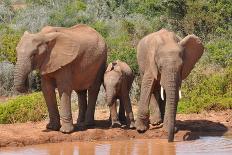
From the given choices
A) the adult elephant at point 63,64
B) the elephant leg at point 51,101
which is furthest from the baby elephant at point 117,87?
the elephant leg at point 51,101

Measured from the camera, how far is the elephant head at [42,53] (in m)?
12.8

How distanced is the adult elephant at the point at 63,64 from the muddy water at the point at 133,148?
0.87 m

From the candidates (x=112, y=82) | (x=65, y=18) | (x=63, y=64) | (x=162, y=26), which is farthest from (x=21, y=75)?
(x=65, y=18)

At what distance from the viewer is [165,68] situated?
12.6 m

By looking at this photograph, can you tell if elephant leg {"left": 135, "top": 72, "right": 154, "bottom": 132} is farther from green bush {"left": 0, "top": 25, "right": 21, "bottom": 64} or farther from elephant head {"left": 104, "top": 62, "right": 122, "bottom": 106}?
green bush {"left": 0, "top": 25, "right": 21, "bottom": 64}

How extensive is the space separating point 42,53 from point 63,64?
0.48 meters

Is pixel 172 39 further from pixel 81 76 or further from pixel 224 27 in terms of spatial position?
pixel 224 27

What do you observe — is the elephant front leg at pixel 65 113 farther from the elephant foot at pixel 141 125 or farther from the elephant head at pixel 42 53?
the elephant foot at pixel 141 125

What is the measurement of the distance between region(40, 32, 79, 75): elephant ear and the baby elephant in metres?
0.83

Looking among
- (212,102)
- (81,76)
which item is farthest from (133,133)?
(212,102)

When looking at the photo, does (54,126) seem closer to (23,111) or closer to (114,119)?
(114,119)

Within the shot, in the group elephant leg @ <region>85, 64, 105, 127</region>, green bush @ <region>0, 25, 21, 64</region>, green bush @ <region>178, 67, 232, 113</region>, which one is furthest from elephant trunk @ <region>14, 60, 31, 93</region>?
green bush @ <region>0, 25, 21, 64</region>

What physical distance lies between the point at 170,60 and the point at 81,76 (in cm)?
217

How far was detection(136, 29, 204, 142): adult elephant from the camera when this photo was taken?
1251 cm
